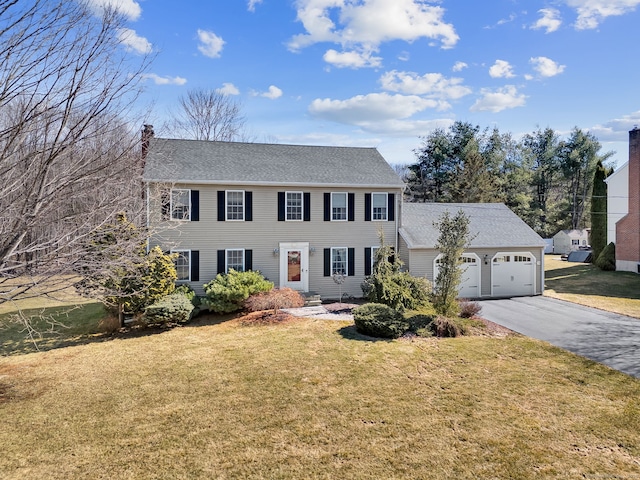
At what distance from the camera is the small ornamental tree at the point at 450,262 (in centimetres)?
1234

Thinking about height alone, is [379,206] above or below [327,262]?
above

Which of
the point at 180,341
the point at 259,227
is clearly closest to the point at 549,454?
the point at 180,341

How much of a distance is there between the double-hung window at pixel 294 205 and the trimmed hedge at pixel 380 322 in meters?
6.25

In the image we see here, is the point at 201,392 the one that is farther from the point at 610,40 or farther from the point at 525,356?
the point at 610,40

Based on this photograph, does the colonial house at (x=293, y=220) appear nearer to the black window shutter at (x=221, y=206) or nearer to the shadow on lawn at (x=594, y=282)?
the black window shutter at (x=221, y=206)

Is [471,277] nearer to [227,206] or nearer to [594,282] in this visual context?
[594,282]

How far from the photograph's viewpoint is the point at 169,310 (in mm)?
12758

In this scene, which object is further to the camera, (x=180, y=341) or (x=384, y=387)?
(x=180, y=341)

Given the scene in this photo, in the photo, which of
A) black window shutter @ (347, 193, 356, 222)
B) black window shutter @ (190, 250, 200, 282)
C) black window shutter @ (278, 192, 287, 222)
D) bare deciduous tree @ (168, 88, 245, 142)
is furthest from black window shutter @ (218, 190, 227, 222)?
bare deciduous tree @ (168, 88, 245, 142)

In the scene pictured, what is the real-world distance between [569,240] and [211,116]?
1642 inches

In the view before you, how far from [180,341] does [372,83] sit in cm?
1559

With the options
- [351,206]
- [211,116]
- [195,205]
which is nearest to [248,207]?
[195,205]

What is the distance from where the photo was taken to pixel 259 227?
16234 mm

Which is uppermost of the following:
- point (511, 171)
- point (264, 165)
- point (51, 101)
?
point (511, 171)
